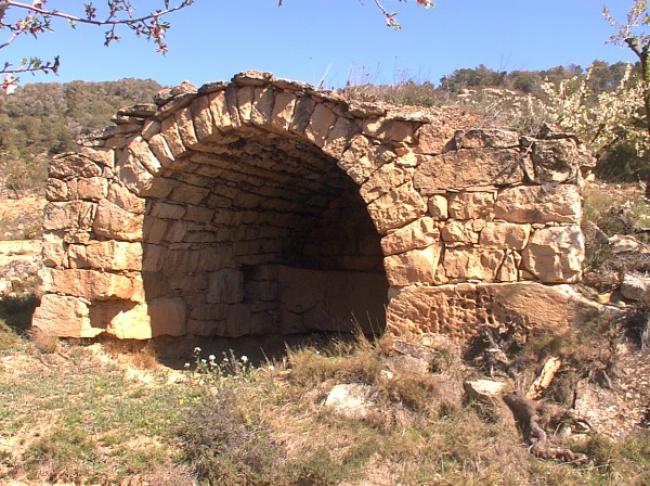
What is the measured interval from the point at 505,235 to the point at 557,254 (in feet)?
1.33

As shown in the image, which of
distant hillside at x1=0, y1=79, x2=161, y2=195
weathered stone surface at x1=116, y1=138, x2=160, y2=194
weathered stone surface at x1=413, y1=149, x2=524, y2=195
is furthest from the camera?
distant hillside at x1=0, y1=79, x2=161, y2=195

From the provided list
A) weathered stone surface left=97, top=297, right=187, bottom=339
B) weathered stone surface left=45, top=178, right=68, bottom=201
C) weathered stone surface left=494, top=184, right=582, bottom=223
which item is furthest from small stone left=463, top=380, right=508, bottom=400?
weathered stone surface left=45, top=178, right=68, bottom=201

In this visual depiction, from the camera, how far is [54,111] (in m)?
24.0

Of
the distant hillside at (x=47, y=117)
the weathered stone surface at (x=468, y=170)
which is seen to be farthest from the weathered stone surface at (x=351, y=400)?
the distant hillside at (x=47, y=117)

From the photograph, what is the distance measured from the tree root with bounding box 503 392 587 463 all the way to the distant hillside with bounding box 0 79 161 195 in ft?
47.0

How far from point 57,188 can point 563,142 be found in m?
4.82

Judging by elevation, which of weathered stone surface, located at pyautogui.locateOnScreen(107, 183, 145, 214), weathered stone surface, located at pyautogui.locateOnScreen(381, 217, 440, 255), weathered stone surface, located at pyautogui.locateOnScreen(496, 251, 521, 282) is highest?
weathered stone surface, located at pyautogui.locateOnScreen(107, 183, 145, 214)

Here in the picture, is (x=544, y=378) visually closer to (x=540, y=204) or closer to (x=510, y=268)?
(x=510, y=268)

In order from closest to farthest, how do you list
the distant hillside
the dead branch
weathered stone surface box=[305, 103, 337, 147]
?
the dead branch, weathered stone surface box=[305, 103, 337, 147], the distant hillside

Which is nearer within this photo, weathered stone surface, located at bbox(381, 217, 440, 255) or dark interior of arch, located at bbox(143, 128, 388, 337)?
weathered stone surface, located at bbox(381, 217, 440, 255)

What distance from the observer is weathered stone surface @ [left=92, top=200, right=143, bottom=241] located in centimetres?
623

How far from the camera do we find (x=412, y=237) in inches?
204

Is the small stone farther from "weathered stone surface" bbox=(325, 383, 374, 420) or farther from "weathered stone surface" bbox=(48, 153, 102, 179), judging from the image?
"weathered stone surface" bbox=(48, 153, 102, 179)

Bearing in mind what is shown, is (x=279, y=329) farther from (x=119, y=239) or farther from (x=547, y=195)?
(x=547, y=195)
